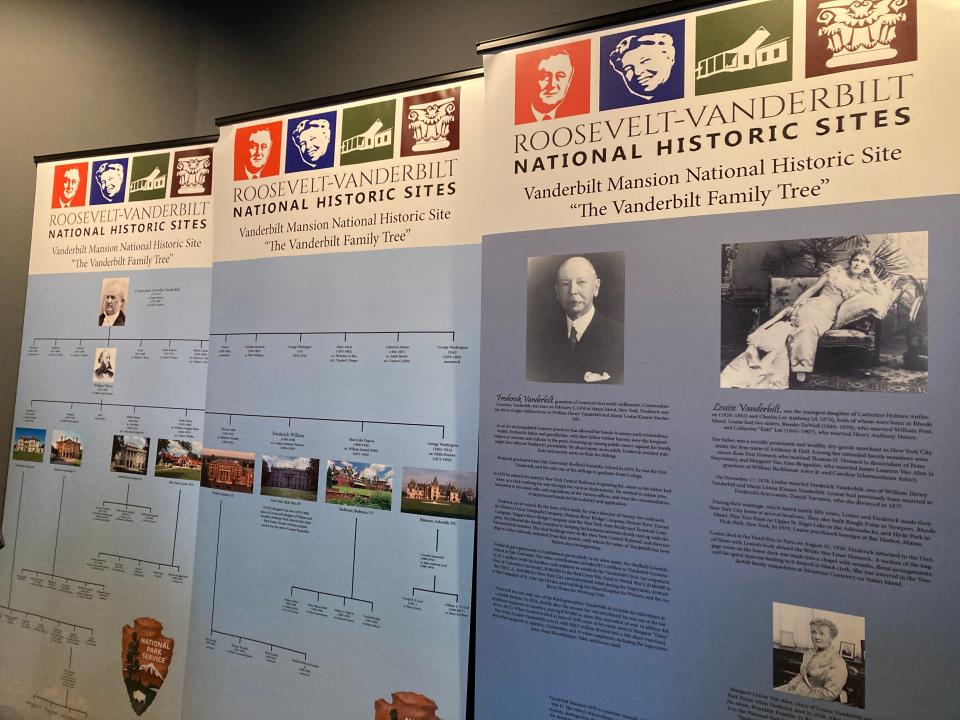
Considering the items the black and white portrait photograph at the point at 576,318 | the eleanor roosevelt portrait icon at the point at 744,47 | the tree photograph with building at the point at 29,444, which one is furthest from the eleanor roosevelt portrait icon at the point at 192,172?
the eleanor roosevelt portrait icon at the point at 744,47

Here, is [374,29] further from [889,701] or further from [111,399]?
[889,701]

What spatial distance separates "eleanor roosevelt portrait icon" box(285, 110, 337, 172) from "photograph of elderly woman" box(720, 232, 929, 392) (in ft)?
4.77

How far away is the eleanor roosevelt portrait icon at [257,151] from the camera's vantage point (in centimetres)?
240

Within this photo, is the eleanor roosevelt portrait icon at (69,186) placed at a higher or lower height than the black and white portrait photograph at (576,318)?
higher

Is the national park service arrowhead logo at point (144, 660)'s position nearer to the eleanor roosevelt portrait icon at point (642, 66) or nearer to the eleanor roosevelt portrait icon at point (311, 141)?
the eleanor roosevelt portrait icon at point (311, 141)

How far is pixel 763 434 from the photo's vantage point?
156 cm

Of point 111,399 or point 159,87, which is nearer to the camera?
point 111,399

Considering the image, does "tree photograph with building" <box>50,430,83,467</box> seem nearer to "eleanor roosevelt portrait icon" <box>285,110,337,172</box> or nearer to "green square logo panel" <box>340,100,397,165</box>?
"eleanor roosevelt portrait icon" <box>285,110,337,172</box>

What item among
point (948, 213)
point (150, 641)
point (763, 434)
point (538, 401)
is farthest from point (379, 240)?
point (150, 641)

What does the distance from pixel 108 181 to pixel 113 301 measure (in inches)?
21.1

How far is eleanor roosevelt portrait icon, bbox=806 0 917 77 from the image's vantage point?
1456mm

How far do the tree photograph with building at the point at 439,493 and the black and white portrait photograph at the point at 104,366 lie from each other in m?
1.50

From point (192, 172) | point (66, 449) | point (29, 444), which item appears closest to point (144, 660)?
point (66, 449)

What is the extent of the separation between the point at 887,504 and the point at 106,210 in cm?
306
